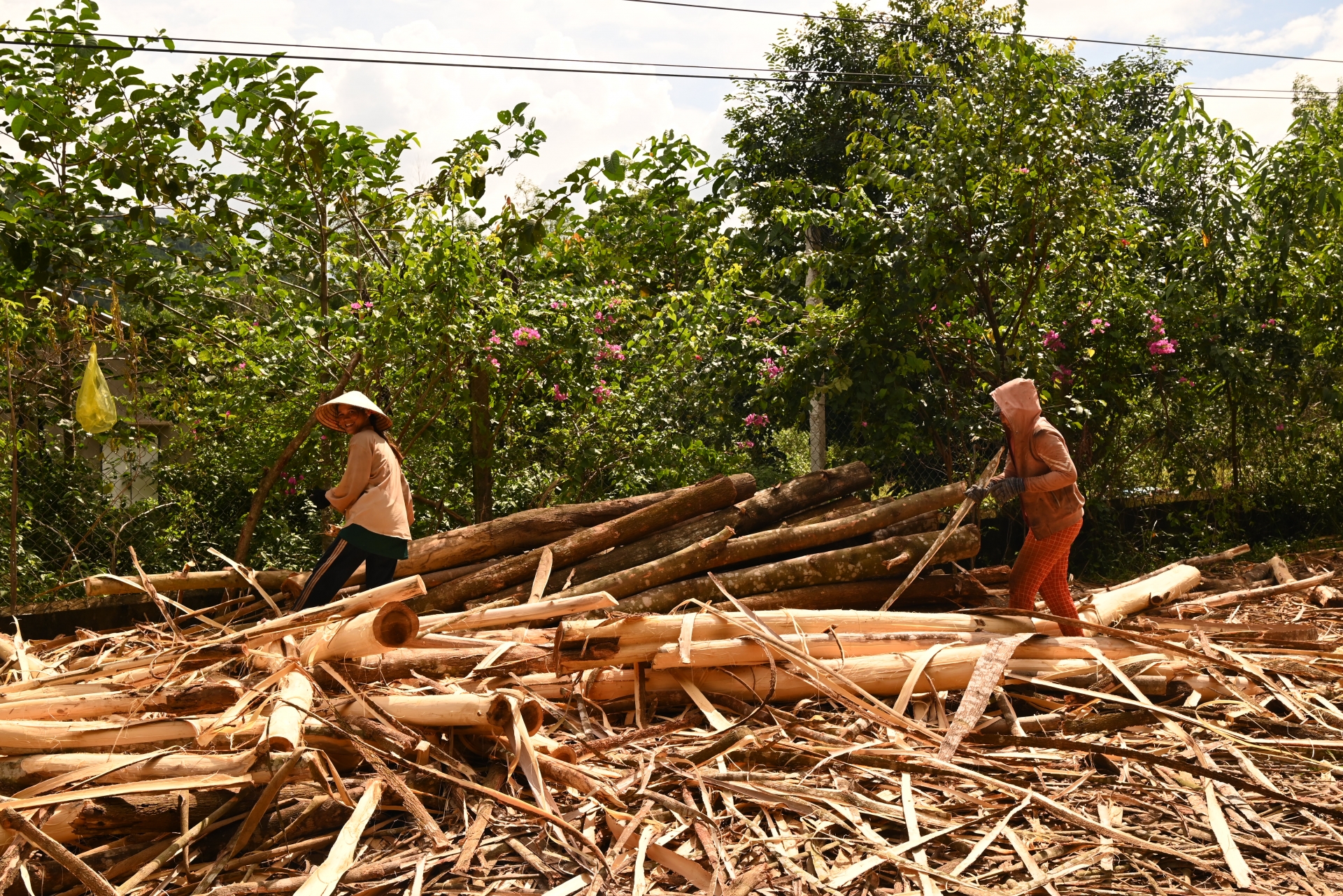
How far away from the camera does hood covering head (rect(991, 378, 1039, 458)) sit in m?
5.56

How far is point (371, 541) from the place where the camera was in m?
5.73

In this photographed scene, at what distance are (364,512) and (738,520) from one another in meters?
2.33

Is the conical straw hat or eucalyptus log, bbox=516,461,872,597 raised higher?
the conical straw hat

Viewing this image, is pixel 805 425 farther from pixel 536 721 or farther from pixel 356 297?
pixel 536 721

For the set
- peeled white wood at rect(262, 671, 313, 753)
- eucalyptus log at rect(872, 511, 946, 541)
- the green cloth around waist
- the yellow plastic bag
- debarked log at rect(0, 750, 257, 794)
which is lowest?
debarked log at rect(0, 750, 257, 794)

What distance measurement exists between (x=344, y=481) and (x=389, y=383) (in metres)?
1.67

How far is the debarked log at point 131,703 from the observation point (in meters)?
3.47

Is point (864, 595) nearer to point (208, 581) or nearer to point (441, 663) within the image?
point (441, 663)

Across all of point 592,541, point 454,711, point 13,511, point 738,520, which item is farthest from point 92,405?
point 738,520

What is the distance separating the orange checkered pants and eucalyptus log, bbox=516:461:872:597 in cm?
136

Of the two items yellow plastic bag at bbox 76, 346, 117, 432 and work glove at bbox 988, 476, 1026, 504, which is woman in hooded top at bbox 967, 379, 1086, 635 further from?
yellow plastic bag at bbox 76, 346, 117, 432

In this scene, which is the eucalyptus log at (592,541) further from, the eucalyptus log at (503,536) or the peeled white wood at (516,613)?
the peeled white wood at (516,613)

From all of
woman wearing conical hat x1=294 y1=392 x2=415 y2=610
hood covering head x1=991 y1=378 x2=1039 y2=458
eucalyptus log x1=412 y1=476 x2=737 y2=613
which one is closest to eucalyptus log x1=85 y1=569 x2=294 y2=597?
woman wearing conical hat x1=294 y1=392 x2=415 y2=610

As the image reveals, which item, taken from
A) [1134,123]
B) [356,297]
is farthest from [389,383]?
[1134,123]
